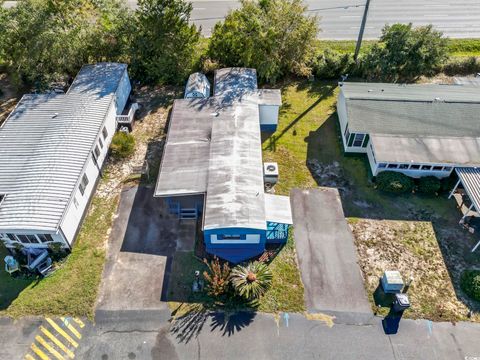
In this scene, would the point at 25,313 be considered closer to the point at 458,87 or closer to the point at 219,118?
the point at 219,118

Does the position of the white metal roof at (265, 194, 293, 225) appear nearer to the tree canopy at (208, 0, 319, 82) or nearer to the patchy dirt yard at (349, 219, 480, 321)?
the patchy dirt yard at (349, 219, 480, 321)

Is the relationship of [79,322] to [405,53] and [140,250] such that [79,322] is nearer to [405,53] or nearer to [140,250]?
[140,250]

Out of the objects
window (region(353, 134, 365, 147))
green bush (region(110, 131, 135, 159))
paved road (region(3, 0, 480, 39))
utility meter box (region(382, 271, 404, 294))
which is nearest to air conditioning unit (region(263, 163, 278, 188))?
window (region(353, 134, 365, 147))

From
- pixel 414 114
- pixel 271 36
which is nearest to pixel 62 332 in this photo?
pixel 271 36

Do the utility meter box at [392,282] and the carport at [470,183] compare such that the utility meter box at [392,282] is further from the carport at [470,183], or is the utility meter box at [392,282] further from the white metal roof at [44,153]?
the white metal roof at [44,153]

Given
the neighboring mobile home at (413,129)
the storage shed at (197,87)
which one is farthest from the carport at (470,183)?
the storage shed at (197,87)

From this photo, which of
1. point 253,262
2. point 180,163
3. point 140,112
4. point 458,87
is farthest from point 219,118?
point 458,87
